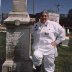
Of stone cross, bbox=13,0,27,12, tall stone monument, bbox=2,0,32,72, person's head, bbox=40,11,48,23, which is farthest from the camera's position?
stone cross, bbox=13,0,27,12

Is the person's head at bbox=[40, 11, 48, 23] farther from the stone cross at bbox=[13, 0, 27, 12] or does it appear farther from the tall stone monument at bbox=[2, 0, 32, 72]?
the stone cross at bbox=[13, 0, 27, 12]

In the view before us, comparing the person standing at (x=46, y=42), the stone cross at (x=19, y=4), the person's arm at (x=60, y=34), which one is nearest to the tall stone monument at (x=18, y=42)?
the stone cross at (x=19, y=4)

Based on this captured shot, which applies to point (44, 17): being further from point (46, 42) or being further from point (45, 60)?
point (45, 60)

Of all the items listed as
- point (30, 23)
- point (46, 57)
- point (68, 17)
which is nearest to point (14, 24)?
→ point (30, 23)

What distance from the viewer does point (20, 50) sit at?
8.57 metres

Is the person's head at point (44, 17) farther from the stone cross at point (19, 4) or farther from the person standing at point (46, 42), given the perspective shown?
the stone cross at point (19, 4)

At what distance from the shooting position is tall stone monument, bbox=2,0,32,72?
845 centimetres

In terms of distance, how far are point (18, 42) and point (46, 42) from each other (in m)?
1.34

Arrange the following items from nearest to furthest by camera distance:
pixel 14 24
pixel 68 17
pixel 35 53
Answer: pixel 35 53 → pixel 14 24 → pixel 68 17

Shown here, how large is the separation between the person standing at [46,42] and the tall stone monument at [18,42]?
0.92m

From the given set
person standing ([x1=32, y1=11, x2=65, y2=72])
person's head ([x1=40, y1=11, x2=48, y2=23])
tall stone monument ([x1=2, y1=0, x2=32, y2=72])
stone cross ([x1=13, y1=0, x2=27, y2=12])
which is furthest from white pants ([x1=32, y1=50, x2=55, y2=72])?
stone cross ([x1=13, y1=0, x2=27, y2=12])

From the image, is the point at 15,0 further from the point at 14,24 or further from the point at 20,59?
the point at 20,59

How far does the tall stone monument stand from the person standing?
3.01 ft

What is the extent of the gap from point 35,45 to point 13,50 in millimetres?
1192
